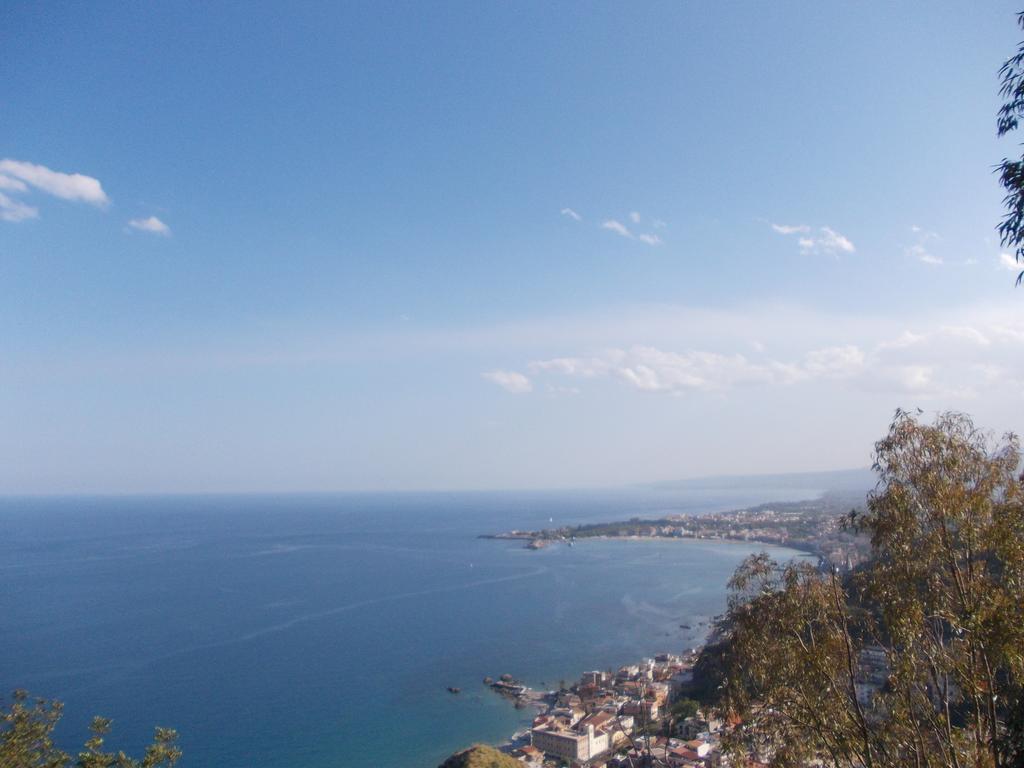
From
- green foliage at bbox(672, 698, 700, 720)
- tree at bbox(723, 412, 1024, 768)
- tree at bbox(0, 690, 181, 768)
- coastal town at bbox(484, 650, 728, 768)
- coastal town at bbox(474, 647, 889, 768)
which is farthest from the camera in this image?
green foliage at bbox(672, 698, 700, 720)

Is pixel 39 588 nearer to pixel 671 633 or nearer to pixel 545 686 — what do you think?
pixel 545 686

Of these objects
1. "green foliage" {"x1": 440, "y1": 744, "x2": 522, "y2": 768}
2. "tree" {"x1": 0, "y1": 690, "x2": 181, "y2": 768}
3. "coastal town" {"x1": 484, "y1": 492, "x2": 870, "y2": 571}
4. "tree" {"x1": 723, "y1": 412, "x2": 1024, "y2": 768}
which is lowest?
"coastal town" {"x1": 484, "y1": 492, "x2": 870, "y2": 571}

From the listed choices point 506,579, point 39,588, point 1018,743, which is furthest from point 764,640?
point 39,588

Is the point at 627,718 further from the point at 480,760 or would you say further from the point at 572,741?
the point at 480,760

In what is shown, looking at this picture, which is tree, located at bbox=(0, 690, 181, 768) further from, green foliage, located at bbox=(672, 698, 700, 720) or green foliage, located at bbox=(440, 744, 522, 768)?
green foliage, located at bbox=(672, 698, 700, 720)

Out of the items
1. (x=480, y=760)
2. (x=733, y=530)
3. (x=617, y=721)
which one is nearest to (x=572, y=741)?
(x=617, y=721)

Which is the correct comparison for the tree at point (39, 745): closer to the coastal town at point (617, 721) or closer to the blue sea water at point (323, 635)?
the coastal town at point (617, 721)

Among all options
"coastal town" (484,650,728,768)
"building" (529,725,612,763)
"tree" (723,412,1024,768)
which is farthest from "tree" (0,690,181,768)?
"building" (529,725,612,763)
